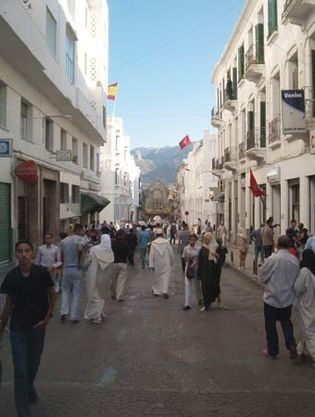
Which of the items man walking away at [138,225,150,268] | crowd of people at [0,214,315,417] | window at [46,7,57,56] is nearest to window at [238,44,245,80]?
window at [46,7,57,56]

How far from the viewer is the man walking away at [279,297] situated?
734 cm

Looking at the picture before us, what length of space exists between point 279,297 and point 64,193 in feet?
64.3

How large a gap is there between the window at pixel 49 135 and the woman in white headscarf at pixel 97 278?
40.7 feet

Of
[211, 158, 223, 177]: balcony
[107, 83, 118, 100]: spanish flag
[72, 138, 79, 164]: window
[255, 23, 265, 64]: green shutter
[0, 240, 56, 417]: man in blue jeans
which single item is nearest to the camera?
[0, 240, 56, 417]: man in blue jeans

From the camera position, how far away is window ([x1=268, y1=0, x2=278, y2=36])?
2174cm

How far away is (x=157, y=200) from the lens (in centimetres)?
13538

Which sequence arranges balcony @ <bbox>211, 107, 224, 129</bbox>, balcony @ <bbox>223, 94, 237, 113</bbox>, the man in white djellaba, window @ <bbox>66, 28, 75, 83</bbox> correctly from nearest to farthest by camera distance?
the man in white djellaba < window @ <bbox>66, 28, 75, 83</bbox> < balcony @ <bbox>223, 94, 237, 113</bbox> < balcony @ <bbox>211, 107, 224, 129</bbox>

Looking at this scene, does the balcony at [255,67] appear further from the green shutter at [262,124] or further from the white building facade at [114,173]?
the white building facade at [114,173]

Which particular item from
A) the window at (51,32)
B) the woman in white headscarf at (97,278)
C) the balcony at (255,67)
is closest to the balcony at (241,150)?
the balcony at (255,67)

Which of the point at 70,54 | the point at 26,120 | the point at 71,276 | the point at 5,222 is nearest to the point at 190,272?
the point at 71,276

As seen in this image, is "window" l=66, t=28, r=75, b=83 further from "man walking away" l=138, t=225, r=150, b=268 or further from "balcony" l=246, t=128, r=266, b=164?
"balcony" l=246, t=128, r=266, b=164

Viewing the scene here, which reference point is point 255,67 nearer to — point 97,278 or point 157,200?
point 97,278

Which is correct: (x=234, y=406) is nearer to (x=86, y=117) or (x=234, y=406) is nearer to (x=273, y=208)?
(x=273, y=208)

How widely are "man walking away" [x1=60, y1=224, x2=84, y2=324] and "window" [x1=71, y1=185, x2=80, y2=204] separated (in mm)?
17342
